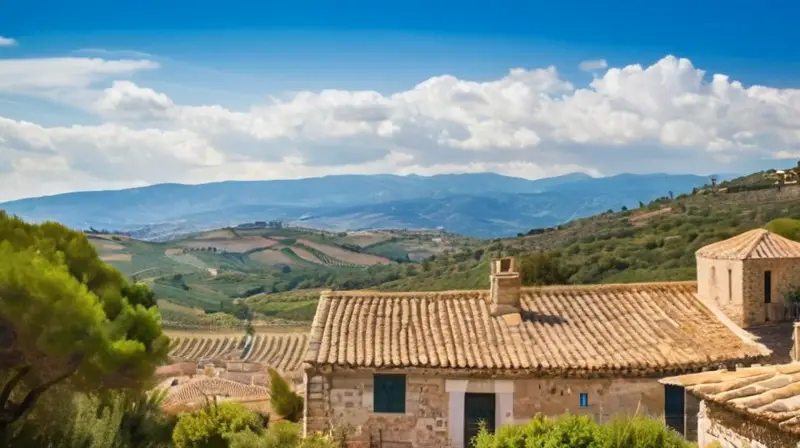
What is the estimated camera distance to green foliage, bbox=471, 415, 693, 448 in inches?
420

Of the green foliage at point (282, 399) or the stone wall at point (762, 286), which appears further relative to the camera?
the green foliage at point (282, 399)

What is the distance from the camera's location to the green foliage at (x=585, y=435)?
35.0 ft

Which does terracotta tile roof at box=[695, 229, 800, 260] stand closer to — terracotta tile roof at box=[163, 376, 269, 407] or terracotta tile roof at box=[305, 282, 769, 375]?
terracotta tile roof at box=[305, 282, 769, 375]

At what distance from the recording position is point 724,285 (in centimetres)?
1769

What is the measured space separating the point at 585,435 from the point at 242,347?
5294 centimetres

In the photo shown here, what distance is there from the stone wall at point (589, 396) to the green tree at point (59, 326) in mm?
6534

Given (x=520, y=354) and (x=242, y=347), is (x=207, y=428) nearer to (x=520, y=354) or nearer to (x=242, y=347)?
(x=520, y=354)

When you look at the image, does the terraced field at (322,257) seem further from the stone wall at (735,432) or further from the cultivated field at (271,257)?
the stone wall at (735,432)

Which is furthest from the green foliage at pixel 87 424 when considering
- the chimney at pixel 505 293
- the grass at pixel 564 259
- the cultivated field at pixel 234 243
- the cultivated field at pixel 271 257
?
the cultivated field at pixel 234 243

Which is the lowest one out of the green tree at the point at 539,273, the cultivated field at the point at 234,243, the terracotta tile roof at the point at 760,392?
the terracotta tile roof at the point at 760,392

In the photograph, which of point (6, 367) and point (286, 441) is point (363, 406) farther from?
point (6, 367)

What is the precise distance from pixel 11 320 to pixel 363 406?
6.39 meters

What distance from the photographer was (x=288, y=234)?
580 ft

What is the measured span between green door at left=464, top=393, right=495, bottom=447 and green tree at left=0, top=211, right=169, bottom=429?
5.54 m
